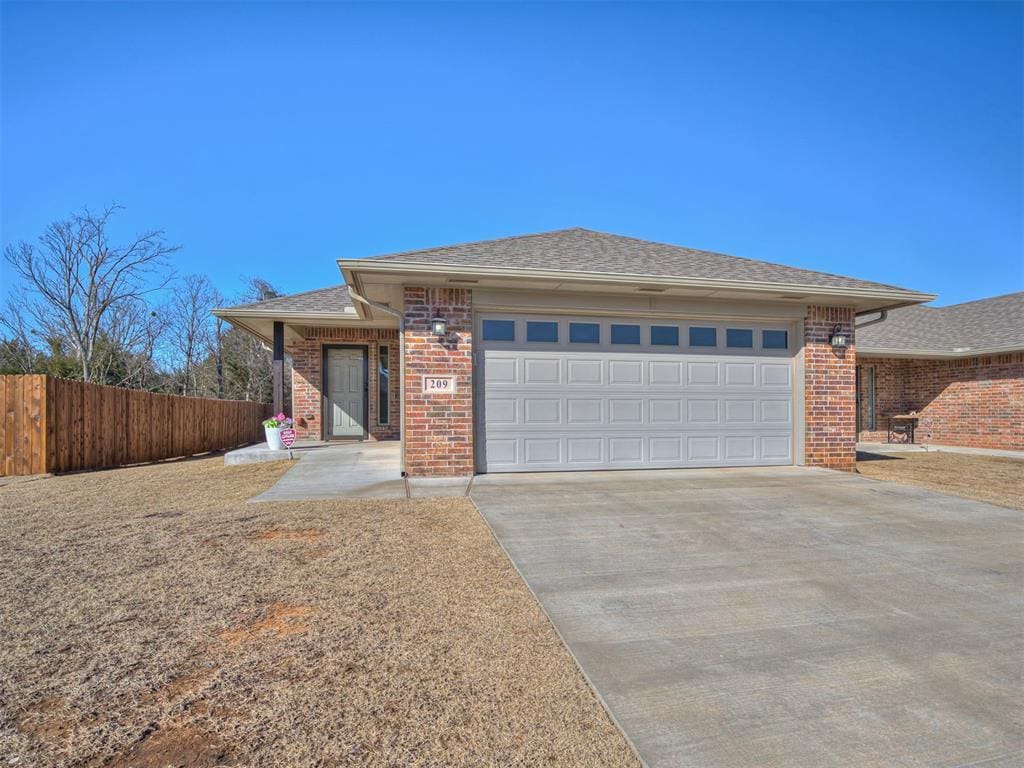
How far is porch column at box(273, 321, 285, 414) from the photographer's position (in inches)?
447

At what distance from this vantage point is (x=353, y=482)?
24.3 feet

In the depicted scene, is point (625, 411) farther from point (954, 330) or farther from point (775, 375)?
point (954, 330)

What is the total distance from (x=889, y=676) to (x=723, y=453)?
634 centimetres

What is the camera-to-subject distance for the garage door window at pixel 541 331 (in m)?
8.10

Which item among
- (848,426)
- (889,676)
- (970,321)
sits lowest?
(889,676)

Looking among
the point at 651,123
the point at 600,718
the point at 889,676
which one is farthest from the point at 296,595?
the point at 651,123

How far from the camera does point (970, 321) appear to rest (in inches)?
615

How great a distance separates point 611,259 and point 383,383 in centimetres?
701

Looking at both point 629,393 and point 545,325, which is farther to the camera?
point 629,393

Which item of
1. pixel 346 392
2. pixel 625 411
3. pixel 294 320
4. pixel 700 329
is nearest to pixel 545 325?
pixel 625 411

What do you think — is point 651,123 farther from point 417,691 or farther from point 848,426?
point 417,691

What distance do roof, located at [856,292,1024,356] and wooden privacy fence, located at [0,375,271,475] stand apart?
54.3 ft

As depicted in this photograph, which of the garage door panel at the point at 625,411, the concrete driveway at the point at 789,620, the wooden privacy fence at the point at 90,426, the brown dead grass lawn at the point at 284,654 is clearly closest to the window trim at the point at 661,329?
the garage door panel at the point at 625,411

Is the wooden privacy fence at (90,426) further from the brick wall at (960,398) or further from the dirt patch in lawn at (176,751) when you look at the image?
the brick wall at (960,398)
